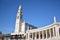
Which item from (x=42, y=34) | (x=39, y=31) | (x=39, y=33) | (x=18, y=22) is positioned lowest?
(x=42, y=34)

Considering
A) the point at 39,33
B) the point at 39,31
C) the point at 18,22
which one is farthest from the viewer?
the point at 18,22

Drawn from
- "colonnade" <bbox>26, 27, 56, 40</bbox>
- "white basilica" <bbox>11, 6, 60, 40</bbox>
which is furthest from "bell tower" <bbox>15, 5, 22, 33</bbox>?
"colonnade" <bbox>26, 27, 56, 40</bbox>

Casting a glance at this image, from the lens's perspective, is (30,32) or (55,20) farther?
(30,32)

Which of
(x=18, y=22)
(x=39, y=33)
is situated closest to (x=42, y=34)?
(x=39, y=33)

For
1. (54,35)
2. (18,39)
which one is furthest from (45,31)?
(18,39)

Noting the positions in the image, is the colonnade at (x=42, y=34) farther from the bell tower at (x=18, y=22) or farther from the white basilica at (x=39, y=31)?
the bell tower at (x=18, y=22)

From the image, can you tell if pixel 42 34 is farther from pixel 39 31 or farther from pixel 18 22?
pixel 18 22

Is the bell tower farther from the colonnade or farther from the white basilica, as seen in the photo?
the colonnade

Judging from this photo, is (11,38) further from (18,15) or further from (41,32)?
(18,15)

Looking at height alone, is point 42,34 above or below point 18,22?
below

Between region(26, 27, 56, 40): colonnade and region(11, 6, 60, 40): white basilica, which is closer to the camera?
region(11, 6, 60, 40): white basilica

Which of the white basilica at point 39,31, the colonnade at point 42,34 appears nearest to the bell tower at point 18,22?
the white basilica at point 39,31

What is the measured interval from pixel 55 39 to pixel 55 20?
684 cm

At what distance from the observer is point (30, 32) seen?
61.3 metres
